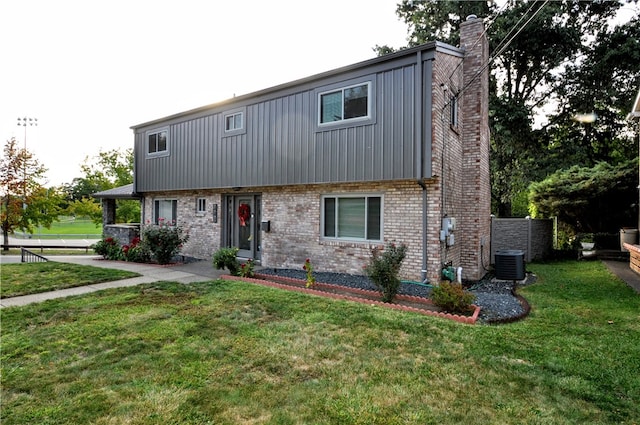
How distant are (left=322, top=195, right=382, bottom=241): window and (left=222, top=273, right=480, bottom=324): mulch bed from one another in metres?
1.67

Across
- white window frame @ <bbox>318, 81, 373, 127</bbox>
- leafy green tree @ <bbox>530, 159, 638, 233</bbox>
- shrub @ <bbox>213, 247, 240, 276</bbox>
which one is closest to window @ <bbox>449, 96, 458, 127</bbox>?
white window frame @ <bbox>318, 81, 373, 127</bbox>

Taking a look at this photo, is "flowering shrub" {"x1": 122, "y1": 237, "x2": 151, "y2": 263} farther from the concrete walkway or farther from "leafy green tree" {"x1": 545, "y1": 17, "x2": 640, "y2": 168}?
"leafy green tree" {"x1": 545, "y1": 17, "x2": 640, "y2": 168}

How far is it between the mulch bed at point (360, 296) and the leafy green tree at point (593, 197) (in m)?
10.6

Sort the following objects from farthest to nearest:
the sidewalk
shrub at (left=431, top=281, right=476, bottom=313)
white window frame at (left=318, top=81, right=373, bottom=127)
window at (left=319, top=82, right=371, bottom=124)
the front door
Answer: the front door
window at (left=319, top=82, right=371, bottom=124)
white window frame at (left=318, top=81, right=373, bottom=127)
the sidewalk
shrub at (left=431, top=281, right=476, bottom=313)

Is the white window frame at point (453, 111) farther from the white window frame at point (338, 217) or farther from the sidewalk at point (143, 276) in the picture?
the sidewalk at point (143, 276)

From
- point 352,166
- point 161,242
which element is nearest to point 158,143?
point 161,242

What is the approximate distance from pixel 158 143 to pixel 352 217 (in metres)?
8.83

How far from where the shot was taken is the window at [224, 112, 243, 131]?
10.9 meters

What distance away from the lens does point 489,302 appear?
6.46 m

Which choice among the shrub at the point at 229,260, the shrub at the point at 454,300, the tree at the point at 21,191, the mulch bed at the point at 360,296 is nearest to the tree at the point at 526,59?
the mulch bed at the point at 360,296

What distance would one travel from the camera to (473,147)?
9.62m

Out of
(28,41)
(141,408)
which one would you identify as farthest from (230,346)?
(28,41)

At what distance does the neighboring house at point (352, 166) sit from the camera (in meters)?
7.70

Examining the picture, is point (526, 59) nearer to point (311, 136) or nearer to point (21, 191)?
point (311, 136)
